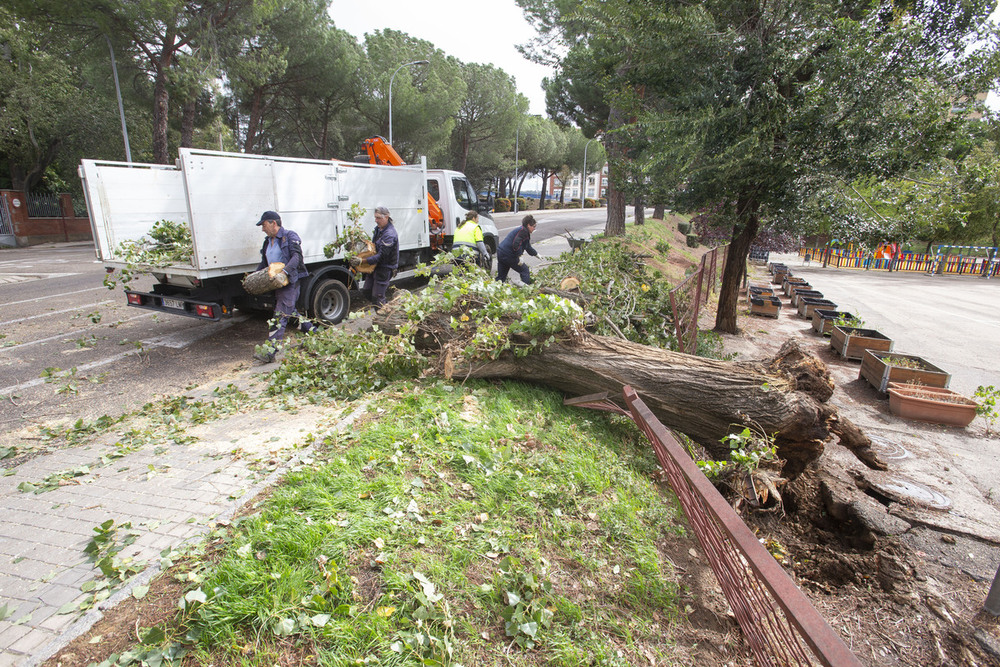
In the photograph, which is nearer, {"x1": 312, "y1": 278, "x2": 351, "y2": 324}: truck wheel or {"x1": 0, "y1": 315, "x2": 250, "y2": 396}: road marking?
{"x1": 0, "y1": 315, "x2": 250, "y2": 396}: road marking

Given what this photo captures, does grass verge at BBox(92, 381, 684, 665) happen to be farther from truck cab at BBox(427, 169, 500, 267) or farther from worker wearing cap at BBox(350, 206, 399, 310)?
truck cab at BBox(427, 169, 500, 267)

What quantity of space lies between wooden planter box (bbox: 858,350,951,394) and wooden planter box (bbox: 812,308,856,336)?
2.58 metres

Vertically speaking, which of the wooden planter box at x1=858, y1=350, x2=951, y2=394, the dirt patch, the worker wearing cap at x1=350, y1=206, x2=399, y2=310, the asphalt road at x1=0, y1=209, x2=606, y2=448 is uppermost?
the worker wearing cap at x1=350, y1=206, x2=399, y2=310

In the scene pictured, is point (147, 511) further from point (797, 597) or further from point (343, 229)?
point (343, 229)

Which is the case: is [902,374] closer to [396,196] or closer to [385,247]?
[385,247]

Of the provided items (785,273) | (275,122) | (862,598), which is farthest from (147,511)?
(275,122)

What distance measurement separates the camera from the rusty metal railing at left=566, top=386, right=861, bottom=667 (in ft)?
4.37

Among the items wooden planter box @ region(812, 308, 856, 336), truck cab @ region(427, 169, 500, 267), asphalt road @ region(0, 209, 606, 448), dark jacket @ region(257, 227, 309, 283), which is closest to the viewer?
asphalt road @ region(0, 209, 606, 448)

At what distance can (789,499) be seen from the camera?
4.23 metres

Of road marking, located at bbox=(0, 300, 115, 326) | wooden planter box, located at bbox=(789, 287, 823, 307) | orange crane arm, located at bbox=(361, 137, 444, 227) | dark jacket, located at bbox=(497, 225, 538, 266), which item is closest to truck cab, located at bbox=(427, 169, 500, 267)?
orange crane arm, located at bbox=(361, 137, 444, 227)

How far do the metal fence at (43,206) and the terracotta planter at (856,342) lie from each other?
91.3 ft

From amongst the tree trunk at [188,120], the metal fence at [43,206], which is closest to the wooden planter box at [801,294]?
the tree trunk at [188,120]

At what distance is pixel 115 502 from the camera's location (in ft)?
9.72

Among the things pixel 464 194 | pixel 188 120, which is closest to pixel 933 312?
pixel 464 194
